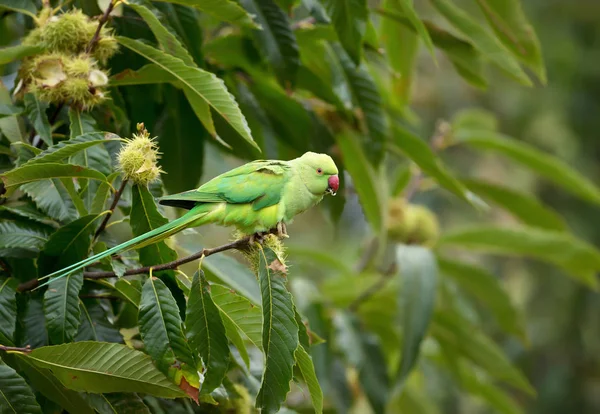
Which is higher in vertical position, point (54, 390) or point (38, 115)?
point (38, 115)

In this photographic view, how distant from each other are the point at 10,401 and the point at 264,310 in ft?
1.59

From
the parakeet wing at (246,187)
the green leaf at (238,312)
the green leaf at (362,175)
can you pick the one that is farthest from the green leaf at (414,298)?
the parakeet wing at (246,187)

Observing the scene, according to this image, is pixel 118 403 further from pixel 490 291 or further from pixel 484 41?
pixel 490 291

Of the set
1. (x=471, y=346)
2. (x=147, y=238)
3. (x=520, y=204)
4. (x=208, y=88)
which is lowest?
(x=471, y=346)

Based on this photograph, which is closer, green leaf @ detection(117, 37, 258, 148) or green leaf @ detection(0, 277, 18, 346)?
green leaf @ detection(0, 277, 18, 346)

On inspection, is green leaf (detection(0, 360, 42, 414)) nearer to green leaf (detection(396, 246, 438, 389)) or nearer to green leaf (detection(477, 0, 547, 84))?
green leaf (detection(396, 246, 438, 389))

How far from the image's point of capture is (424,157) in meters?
2.40

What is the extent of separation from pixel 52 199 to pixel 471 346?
2038mm

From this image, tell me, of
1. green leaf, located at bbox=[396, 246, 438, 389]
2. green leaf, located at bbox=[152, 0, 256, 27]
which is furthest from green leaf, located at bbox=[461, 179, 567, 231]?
green leaf, located at bbox=[152, 0, 256, 27]

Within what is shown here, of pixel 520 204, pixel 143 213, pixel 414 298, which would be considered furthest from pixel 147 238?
pixel 520 204

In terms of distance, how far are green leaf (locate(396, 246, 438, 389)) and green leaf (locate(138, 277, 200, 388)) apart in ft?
4.33

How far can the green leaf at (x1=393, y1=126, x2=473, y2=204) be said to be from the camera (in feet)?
7.59

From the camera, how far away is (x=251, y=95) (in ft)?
7.75

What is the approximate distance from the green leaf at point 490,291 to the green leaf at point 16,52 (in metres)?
2.16
